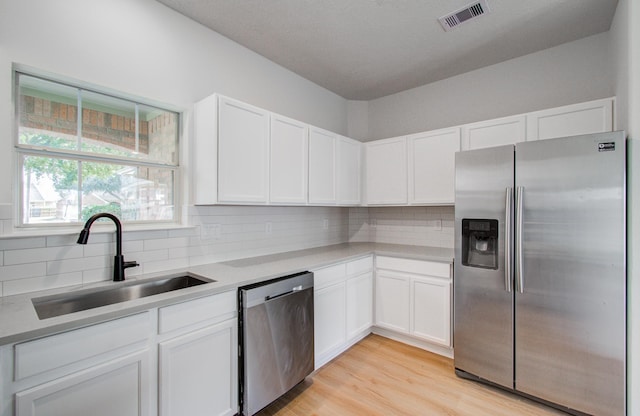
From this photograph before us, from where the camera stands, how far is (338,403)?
201cm

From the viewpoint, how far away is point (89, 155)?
1820 millimetres

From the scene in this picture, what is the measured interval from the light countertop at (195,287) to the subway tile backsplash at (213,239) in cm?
9

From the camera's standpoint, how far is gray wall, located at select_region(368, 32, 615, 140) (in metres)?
2.49

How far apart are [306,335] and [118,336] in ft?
3.96

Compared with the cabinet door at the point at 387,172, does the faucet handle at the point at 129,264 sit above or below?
below

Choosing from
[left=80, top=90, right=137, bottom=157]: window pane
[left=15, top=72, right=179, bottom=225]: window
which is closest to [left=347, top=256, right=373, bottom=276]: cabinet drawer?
[left=15, top=72, right=179, bottom=225]: window

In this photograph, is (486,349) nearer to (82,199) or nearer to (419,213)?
(419,213)

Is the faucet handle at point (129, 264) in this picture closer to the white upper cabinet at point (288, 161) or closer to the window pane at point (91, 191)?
the window pane at point (91, 191)

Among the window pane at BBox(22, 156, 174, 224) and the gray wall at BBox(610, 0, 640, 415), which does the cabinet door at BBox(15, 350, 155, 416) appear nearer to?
the window pane at BBox(22, 156, 174, 224)

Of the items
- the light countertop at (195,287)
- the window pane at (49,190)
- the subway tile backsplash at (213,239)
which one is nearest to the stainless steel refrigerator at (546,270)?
the light countertop at (195,287)

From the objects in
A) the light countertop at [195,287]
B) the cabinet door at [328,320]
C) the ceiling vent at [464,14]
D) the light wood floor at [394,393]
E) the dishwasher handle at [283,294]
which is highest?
the ceiling vent at [464,14]

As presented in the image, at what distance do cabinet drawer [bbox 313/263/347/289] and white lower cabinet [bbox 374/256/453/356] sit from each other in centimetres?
55

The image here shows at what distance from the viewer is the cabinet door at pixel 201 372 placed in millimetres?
1476

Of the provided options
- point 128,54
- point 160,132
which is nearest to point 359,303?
point 160,132
